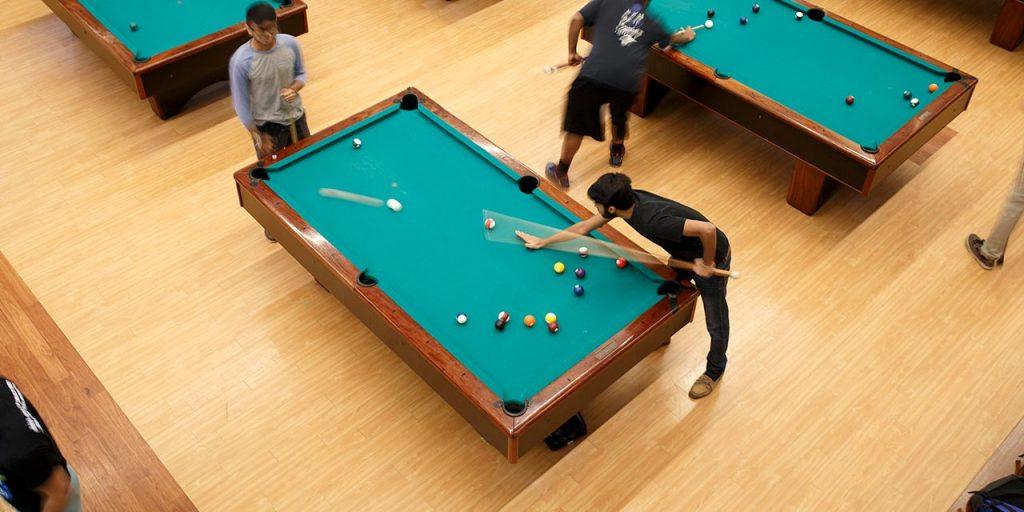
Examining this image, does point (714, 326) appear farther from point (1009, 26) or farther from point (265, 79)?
point (1009, 26)

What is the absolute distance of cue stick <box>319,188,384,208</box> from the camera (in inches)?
144

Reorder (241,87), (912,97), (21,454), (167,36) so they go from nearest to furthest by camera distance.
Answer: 1. (21,454)
2. (241,87)
3. (912,97)
4. (167,36)

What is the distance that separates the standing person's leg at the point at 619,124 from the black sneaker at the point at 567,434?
5.50ft

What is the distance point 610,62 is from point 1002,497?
2.49 meters

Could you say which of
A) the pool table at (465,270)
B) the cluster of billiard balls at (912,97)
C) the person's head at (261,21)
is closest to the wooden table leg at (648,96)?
the cluster of billiard balls at (912,97)

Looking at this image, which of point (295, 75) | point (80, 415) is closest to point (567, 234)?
point (295, 75)

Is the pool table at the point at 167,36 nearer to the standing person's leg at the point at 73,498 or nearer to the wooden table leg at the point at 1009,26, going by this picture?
the standing person's leg at the point at 73,498

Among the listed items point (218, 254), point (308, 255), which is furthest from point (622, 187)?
point (218, 254)

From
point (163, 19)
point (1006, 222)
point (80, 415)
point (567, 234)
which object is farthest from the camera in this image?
point (163, 19)

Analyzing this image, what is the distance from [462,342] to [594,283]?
58cm

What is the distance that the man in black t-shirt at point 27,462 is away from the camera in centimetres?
234

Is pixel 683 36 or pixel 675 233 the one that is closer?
pixel 675 233

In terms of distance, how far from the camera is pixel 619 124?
4.50m

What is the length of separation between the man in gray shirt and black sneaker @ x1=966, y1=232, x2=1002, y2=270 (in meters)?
3.31
